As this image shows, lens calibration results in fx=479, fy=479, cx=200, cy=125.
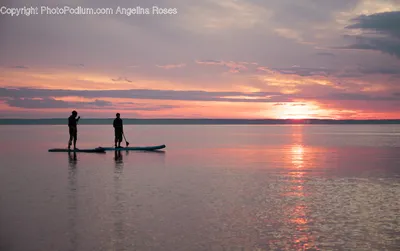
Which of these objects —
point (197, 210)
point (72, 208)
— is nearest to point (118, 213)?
point (72, 208)

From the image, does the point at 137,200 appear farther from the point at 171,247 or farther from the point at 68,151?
the point at 68,151

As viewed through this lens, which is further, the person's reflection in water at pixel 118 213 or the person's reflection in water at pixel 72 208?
the person's reflection in water at pixel 72 208

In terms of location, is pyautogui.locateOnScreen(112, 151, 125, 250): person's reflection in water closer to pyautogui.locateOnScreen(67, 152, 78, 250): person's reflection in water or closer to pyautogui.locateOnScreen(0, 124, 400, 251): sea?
pyautogui.locateOnScreen(0, 124, 400, 251): sea

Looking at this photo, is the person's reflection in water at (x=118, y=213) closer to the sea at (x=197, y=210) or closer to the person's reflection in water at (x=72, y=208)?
the sea at (x=197, y=210)

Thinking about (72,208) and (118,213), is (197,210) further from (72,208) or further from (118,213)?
(72,208)

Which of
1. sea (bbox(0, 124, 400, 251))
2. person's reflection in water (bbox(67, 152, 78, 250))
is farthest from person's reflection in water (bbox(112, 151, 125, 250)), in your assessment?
person's reflection in water (bbox(67, 152, 78, 250))

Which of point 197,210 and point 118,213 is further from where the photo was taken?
point 197,210

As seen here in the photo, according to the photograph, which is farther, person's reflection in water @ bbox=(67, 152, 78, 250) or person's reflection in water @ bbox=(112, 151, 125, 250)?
person's reflection in water @ bbox=(67, 152, 78, 250)

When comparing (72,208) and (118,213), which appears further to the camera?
(72,208)

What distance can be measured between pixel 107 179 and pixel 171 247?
1151cm

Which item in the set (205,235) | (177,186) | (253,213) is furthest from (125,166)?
(205,235)

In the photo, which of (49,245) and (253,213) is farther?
(253,213)

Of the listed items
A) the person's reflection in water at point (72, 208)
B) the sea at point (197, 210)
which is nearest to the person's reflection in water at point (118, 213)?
the sea at point (197, 210)

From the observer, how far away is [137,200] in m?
16.1
